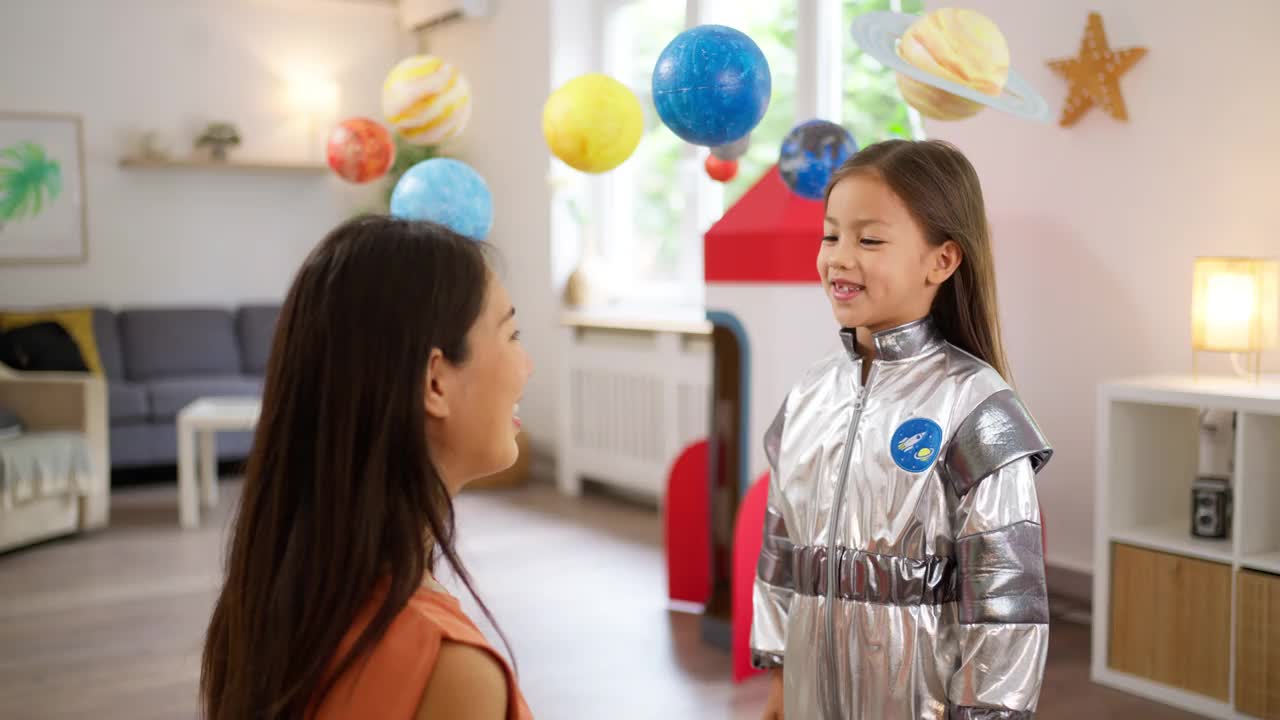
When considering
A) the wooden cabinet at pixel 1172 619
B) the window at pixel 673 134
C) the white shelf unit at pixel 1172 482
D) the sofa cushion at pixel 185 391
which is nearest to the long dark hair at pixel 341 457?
the white shelf unit at pixel 1172 482

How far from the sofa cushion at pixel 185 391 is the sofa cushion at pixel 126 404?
0.15 ft

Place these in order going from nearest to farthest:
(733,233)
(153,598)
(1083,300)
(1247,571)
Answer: (1247,571) → (733,233) → (1083,300) → (153,598)

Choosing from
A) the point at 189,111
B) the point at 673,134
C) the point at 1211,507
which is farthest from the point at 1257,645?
the point at 189,111

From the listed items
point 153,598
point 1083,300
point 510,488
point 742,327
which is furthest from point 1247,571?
point 510,488

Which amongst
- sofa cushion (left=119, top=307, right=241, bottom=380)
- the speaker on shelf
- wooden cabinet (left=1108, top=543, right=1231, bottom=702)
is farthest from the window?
sofa cushion (left=119, top=307, right=241, bottom=380)

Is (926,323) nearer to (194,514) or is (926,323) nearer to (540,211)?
(194,514)

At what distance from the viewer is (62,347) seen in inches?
226

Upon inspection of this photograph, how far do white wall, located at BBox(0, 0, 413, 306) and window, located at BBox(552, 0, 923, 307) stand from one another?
187 centimetres

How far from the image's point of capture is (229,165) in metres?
6.71

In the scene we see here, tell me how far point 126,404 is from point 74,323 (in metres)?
0.57

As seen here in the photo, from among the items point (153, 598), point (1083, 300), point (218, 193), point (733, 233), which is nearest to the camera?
point (733, 233)

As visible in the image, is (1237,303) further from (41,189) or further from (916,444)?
(41,189)

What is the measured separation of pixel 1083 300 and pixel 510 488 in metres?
3.29

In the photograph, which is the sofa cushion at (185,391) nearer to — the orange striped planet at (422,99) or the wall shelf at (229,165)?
the wall shelf at (229,165)
